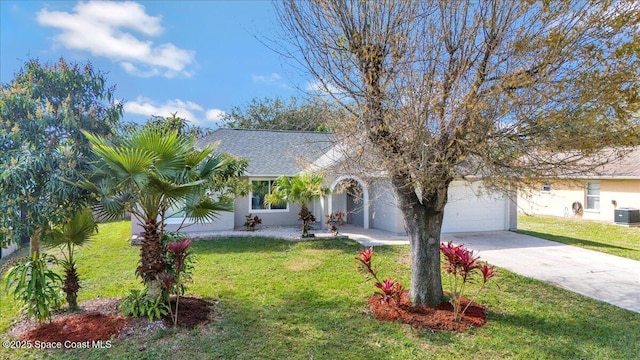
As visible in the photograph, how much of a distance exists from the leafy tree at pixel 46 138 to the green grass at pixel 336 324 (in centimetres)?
219

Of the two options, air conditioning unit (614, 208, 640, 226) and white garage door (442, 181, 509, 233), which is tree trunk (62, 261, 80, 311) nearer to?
white garage door (442, 181, 509, 233)

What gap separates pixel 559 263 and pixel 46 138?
45.6ft

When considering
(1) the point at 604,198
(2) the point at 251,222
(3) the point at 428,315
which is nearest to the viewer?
(3) the point at 428,315

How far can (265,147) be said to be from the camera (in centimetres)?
2152

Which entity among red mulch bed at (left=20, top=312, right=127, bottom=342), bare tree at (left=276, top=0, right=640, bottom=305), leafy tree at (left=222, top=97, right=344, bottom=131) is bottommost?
red mulch bed at (left=20, top=312, right=127, bottom=342)

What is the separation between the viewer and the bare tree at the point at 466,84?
4.89 meters

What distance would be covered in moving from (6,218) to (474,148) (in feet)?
25.2

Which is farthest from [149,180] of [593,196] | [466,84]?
[593,196]

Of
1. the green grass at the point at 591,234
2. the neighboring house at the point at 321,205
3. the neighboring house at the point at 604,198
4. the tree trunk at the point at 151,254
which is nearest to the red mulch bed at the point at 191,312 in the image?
the tree trunk at the point at 151,254

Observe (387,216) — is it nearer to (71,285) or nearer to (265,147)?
(265,147)

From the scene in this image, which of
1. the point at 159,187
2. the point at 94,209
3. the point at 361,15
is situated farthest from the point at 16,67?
the point at 361,15

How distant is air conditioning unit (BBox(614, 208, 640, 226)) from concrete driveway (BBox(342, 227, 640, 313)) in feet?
29.3

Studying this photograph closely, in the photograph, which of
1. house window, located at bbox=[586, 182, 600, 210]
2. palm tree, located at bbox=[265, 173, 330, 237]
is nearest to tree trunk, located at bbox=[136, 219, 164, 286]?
palm tree, located at bbox=[265, 173, 330, 237]

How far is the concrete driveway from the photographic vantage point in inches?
336
